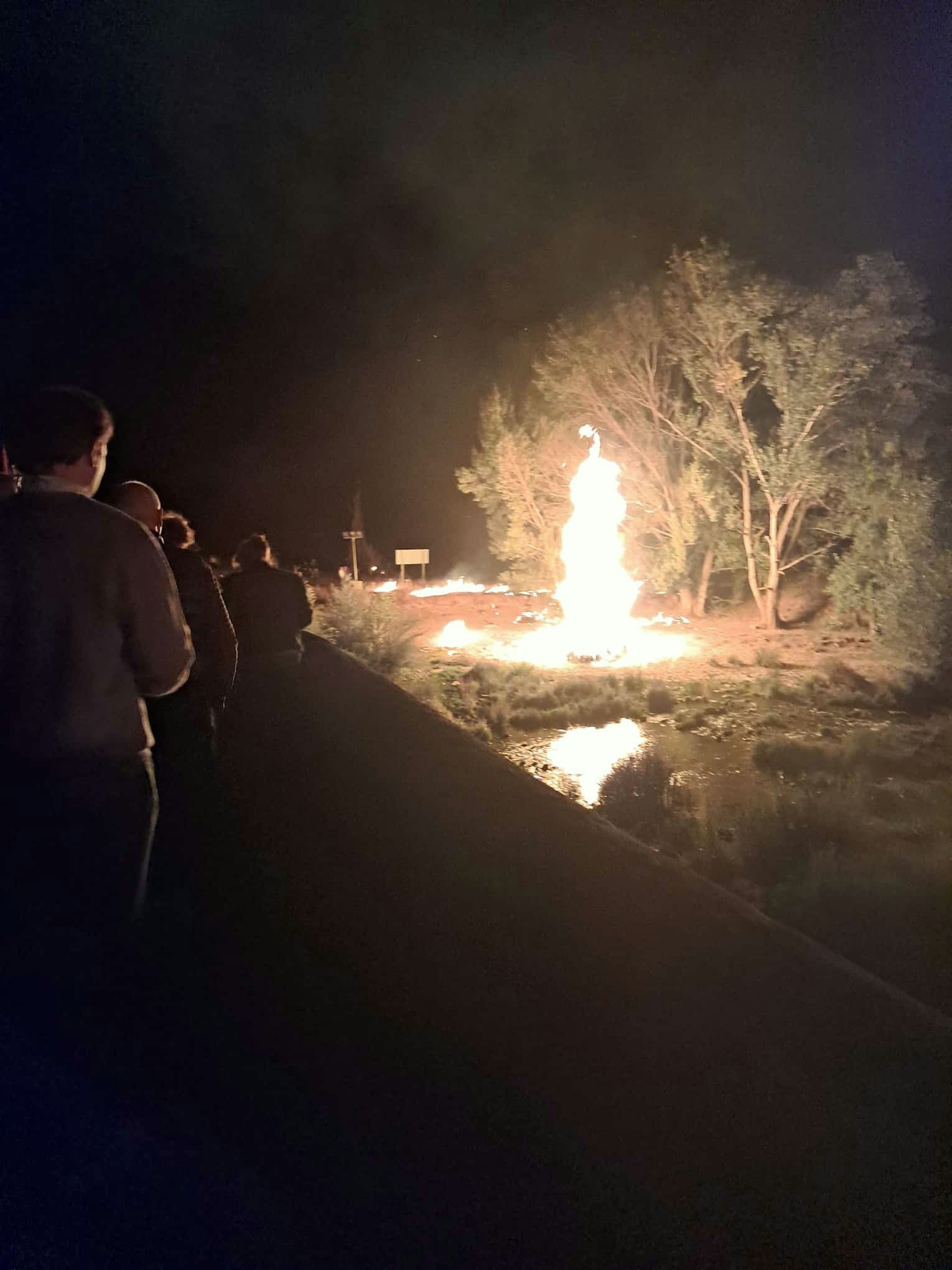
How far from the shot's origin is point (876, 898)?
5.73m

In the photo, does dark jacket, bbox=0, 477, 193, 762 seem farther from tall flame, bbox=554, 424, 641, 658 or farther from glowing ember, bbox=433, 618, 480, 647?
tall flame, bbox=554, 424, 641, 658

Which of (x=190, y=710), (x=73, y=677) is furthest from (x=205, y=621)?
(x=73, y=677)

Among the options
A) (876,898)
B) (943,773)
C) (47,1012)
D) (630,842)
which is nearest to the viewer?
(47,1012)

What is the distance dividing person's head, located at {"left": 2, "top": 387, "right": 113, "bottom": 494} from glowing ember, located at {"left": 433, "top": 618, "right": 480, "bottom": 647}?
1516cm

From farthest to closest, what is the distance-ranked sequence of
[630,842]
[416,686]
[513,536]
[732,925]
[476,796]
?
1. [513,536]
2. [416,686]
3. [476,796]
4. [630,842]
5. [732,925]

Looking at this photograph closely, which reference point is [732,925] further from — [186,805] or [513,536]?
[513,536]

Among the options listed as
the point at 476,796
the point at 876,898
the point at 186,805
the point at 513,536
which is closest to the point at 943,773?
the point at 876,898

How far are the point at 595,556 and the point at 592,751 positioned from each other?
933 centimetres

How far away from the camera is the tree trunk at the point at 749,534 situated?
19.1 m

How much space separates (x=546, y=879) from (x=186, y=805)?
74.9 inches

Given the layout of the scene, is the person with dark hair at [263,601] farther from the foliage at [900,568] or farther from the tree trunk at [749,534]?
the tree trunk at [749,534]

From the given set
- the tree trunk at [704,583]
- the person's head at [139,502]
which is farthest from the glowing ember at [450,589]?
the person's head at [139,502]

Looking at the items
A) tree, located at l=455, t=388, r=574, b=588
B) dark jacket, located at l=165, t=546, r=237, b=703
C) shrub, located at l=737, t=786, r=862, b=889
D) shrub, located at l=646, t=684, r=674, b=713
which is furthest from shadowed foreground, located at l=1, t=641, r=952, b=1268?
tree, located at l=455, t=388, r=574, b=588

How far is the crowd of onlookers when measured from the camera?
2.22 m
